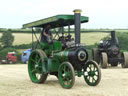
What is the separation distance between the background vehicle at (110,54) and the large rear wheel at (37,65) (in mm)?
6607

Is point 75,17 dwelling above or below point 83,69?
above

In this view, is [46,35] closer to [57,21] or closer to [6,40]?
[57,21]

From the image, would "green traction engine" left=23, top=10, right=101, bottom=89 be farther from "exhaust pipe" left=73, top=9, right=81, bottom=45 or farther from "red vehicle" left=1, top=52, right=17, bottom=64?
"red vehicle" left=1, top=52, right=17, bottom=64

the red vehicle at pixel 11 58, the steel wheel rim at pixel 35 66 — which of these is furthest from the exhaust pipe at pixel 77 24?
the red vehicle at pixel 11 58

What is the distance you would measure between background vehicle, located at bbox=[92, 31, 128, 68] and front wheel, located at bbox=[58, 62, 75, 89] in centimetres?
779

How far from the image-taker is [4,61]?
100 feet

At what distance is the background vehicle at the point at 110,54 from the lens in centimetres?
1629

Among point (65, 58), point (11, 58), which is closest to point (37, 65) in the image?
point (65, 58)

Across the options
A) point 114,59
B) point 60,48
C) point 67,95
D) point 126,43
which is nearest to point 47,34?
point 60,48

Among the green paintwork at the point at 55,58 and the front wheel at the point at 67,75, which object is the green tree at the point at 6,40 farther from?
the front wheel at the point at 67,75

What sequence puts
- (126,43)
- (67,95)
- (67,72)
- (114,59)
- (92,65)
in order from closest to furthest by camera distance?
(67,95) → (67,72) → (92,65) → (114,59) → (126,43)

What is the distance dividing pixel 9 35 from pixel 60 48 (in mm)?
31614

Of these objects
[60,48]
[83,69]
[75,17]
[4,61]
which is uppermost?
[75,17]

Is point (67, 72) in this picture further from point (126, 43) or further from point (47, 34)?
point (126, 43)
